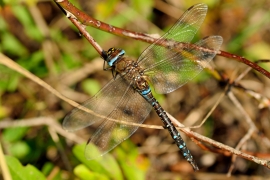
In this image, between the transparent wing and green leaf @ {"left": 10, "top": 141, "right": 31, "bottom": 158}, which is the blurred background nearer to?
green leaf @ {"left": 10, "top": 141, "right": 31, "bottom": 158}

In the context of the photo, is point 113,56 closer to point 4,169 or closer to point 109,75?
point 4,169

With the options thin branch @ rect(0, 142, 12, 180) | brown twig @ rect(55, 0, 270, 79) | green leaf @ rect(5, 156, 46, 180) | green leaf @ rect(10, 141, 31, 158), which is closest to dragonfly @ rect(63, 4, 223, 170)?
brown twig @ rect(55, 0, 270, 79)

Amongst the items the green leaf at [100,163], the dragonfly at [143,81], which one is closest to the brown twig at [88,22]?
the dragonfly at [143,81]

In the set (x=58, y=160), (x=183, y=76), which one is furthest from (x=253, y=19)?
(x=58, y=160)

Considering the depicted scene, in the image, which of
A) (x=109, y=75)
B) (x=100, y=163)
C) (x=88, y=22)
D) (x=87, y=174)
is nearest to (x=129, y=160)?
(x=100, y=163)

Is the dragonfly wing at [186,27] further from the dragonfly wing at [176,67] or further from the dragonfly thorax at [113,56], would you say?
the dragonfly thorax at [113,56]

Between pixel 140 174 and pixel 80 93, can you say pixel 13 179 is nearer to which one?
pixel 140 174
